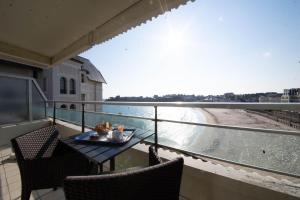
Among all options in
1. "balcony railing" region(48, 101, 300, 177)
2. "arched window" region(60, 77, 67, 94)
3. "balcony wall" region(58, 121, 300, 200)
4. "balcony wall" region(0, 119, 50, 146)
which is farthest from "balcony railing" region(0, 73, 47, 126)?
"arched window" region(60, 77, 67, 94)

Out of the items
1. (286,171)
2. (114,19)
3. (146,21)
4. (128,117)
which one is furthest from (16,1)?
(286,171)

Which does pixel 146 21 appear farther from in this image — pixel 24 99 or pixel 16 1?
pixel 24 99

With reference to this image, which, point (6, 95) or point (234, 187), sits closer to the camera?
point (234, 187)

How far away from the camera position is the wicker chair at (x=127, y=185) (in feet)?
2.27

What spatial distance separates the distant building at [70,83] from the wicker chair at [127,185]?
13426mm

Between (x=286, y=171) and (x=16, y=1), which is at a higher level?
(x=16, y=1)

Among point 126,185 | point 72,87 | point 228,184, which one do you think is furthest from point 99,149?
point 72,87

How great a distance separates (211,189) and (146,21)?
91.9 inches

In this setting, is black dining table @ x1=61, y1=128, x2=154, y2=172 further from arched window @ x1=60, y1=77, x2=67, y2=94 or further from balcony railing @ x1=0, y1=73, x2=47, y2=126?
arched window @ x1=60, y1=77, x2=67, y2=94

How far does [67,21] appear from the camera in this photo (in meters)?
2.69

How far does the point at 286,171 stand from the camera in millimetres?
1447

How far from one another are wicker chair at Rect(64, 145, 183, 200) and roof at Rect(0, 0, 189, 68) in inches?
78.3

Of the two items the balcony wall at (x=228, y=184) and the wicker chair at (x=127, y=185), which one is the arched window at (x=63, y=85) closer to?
the balcony wall at (x=228, y=184)

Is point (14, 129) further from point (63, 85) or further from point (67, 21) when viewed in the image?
point (63, 85)
